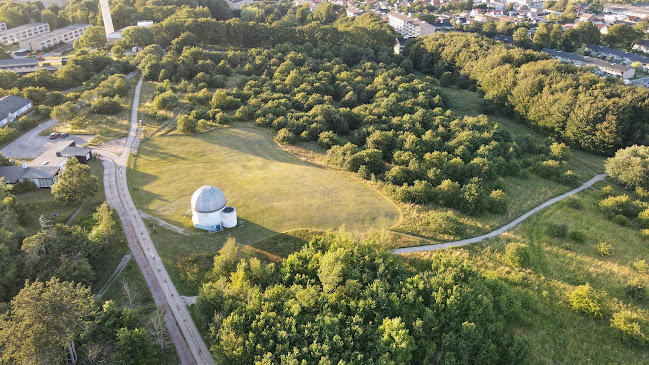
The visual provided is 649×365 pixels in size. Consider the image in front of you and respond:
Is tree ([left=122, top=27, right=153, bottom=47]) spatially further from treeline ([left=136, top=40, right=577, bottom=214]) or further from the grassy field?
the grassy field

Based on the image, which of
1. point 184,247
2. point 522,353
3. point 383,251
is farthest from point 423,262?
point 184,247

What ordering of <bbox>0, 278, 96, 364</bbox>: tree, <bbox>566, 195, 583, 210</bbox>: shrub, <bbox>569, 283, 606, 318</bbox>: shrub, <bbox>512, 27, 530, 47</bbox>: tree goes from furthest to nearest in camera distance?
<bbox>512, 27, 530, 47</bbox>: tree
<bbox>566, 195, 583, 210</bbox>: shrub
<bbox>569, 283, 606, 318</bbox>: shrub
<bbox>0, 278, 96, 364</bbox>: tree

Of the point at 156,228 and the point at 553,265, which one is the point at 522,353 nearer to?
the point at 553,265

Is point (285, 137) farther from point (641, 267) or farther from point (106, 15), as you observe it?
point (106, 15)

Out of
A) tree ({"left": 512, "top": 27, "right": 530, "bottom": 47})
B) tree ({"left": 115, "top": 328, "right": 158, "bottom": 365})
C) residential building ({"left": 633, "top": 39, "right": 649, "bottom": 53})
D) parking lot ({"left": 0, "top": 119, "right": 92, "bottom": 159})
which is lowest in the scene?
tree ({"left": 115, "top": 328, "right": 158, "bottom": 365})

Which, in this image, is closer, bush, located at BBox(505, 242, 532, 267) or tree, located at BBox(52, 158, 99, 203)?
bush, located at BBox(505, 242, 532, 267)

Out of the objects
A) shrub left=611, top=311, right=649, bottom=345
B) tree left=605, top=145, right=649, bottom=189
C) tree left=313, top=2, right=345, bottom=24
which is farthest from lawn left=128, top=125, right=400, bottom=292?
tree left=313, top=2, right=345, bottom=24

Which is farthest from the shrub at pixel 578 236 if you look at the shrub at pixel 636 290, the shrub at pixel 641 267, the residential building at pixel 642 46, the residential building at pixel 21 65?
the residential building at pixel 642 46
